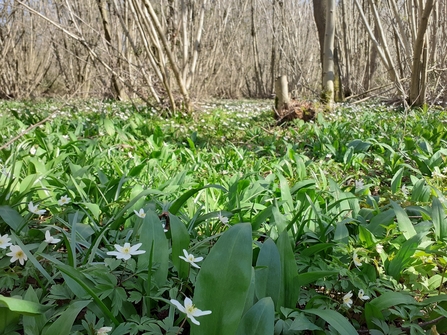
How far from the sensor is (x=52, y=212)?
175 cm

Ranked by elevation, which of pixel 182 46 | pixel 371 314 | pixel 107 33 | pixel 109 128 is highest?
pixel 107 33

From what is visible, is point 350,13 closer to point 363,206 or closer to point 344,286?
point 363,206

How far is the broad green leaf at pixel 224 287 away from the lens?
88 centimetres

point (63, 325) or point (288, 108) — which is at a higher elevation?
point (288, 108)

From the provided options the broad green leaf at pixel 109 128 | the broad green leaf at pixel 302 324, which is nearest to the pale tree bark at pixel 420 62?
the broad green leaf at pixel 109 128

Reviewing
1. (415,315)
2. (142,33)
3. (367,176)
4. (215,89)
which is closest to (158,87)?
(142,33)

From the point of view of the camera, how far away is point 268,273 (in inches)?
44.8

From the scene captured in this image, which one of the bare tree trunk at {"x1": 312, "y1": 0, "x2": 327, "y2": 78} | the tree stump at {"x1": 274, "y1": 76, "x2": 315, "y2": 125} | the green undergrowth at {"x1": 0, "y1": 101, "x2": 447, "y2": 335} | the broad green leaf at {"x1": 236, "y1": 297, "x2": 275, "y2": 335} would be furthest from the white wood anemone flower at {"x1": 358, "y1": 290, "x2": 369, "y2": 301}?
the bare tree trunk at {"x1": 312, "y1": 0, "x2": 327, "y2": 78}

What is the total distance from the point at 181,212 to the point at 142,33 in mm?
3961

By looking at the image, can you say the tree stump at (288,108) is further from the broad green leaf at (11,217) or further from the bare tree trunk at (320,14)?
the broad green leaf at (11,217)

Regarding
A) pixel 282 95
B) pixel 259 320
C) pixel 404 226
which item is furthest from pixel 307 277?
pixel 282 95

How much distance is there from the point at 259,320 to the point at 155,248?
1.47 ft

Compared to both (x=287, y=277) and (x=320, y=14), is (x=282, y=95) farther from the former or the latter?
(x=287, y=277)

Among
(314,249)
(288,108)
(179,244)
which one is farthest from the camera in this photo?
(288,108)
